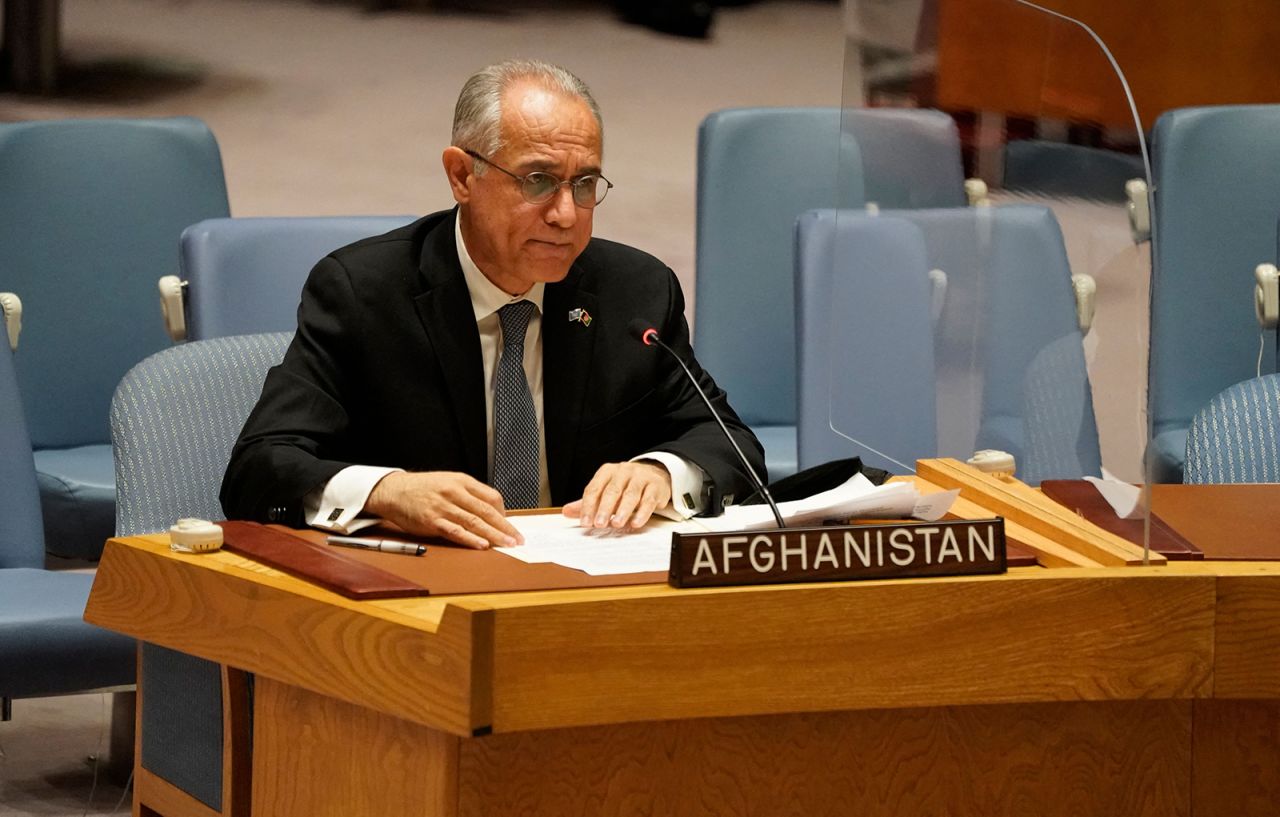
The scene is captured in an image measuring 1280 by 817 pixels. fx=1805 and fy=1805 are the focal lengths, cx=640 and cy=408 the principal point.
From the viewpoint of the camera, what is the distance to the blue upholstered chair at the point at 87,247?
3.41 meters

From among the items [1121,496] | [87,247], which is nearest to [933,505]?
[1121,496]

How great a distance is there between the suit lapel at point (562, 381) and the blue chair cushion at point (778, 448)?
0.81 meters

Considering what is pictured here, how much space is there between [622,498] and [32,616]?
3.44 feet

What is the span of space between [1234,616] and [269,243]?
1808mm

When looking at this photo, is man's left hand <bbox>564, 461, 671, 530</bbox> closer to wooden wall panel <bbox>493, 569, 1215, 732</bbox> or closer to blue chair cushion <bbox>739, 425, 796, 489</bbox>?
wooden wall panel <bbox>493, 569, 1215, 732</bbox>

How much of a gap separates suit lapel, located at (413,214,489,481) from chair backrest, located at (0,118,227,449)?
135 centimetres

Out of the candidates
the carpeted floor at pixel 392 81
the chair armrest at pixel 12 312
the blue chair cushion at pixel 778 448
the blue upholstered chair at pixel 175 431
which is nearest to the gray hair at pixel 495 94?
the blue upholstered chair at pixel 175 431

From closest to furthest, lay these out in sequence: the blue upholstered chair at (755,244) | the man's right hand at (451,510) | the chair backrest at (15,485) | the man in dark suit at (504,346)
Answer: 1. the man's right hand at (451,510)
2. the man in dark suit at (504,346)
3. the chair backrest at (15,485)
4. the blue upholstered chair at (755,244)

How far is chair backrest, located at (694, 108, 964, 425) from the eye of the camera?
3.52m

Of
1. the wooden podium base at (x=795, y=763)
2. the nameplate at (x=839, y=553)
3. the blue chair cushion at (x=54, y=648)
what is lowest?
the blue chair cushion at (x=54, y=648)

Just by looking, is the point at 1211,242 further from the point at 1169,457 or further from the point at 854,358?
the point at 854,358

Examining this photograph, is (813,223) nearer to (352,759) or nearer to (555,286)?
(555,286)

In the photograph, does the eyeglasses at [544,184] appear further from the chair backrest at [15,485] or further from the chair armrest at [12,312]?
the chair armrest at [12,312]

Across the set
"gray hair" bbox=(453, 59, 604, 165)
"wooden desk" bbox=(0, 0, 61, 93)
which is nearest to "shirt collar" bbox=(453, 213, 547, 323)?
"gray hair" bbox=(453, 59, 604, 165)
